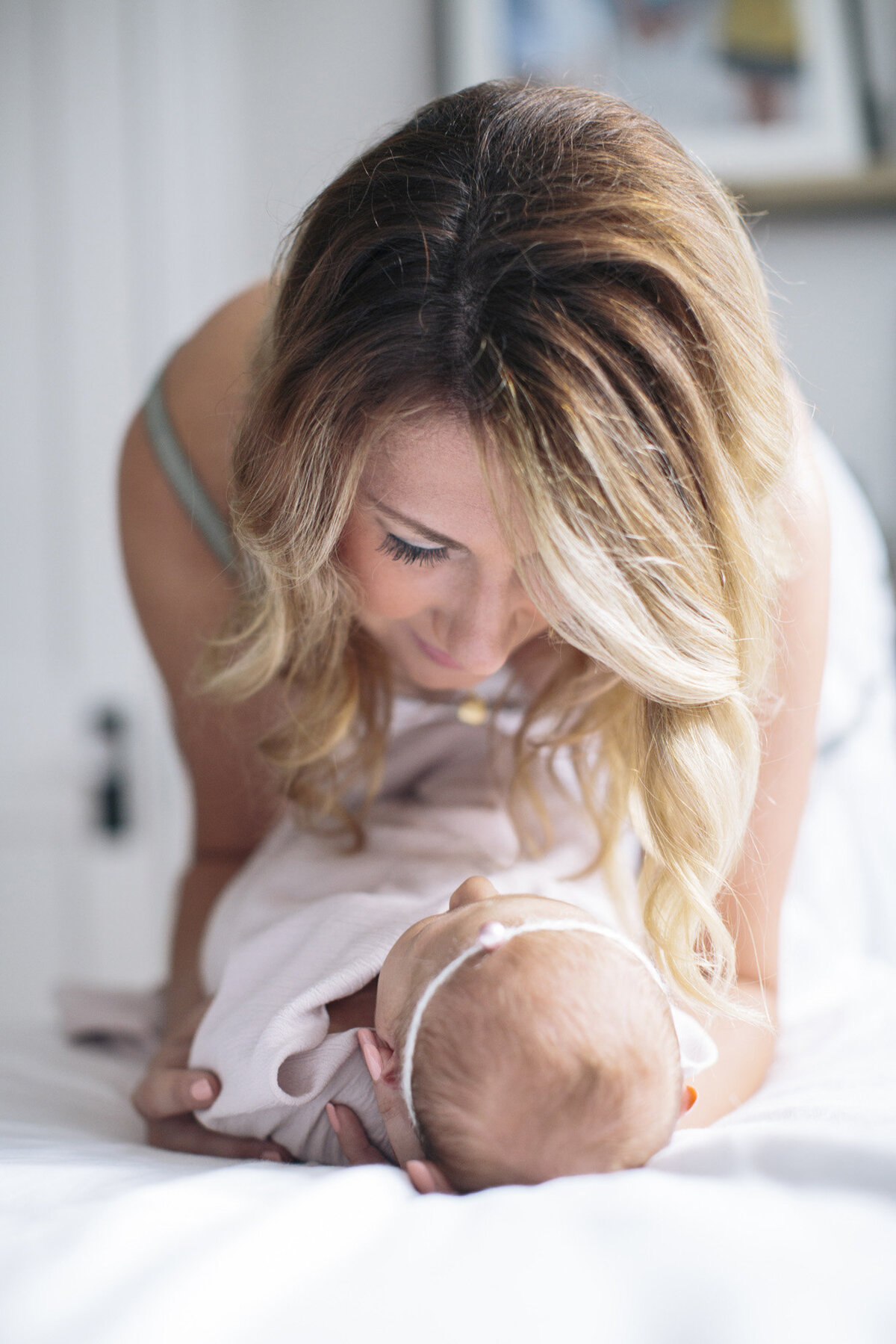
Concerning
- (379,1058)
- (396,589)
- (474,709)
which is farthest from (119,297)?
(379,1058)

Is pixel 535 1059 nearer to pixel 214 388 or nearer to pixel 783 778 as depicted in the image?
pixel 783 778

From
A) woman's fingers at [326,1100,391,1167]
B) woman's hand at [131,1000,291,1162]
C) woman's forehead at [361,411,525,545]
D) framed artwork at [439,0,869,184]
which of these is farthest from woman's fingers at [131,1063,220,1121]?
framed artwork at [439,0,869,184]

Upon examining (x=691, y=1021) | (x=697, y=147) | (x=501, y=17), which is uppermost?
(x=501, y=17)

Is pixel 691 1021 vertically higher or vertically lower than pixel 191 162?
lower

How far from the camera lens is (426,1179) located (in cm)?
68

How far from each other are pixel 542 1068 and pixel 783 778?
44 cm

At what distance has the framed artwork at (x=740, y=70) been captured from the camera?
Result: 72.7 inches

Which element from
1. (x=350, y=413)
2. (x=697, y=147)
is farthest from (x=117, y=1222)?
(x=697, y=147)

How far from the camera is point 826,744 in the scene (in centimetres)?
140

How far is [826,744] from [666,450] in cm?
85

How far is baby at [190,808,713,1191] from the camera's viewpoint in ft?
2.20

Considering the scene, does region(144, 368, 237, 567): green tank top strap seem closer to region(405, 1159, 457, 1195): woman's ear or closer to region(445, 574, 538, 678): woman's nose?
region(445, 574, 538, 678): woman's nose

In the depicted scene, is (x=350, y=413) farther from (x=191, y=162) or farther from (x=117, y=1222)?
(x=191, y=162)

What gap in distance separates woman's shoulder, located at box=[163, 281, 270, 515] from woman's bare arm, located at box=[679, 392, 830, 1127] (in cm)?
60
